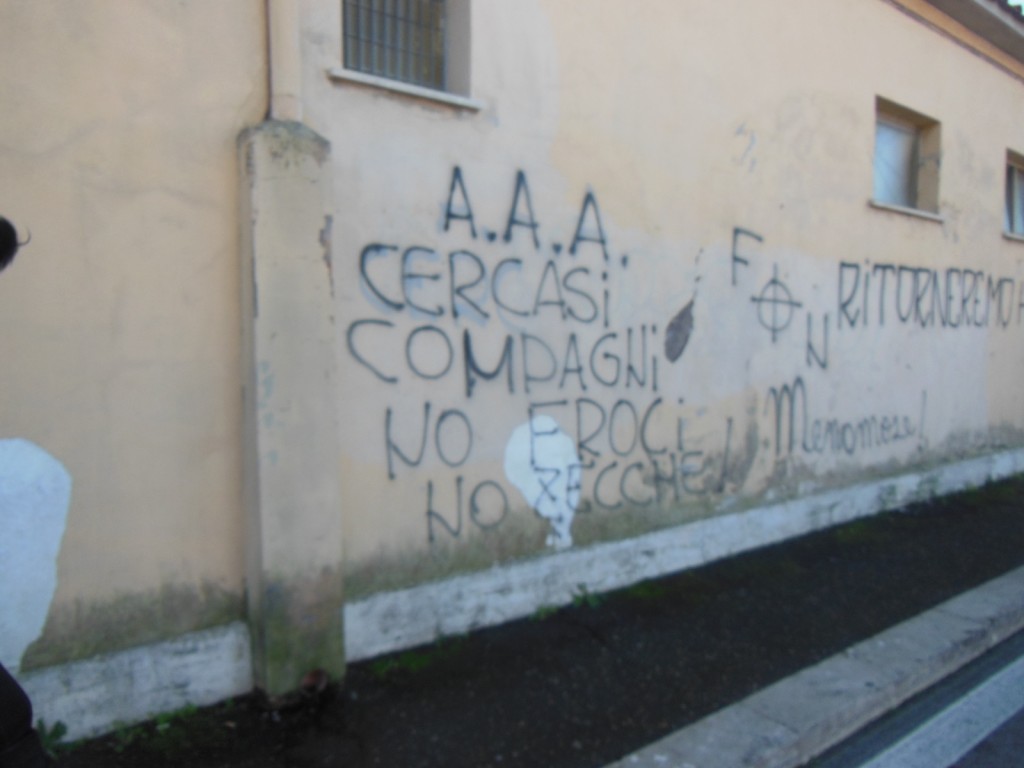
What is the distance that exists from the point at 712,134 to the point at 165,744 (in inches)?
184

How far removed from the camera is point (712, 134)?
5.11 metres

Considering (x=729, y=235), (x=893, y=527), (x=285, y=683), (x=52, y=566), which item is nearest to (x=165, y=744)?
(x=285, y=683)

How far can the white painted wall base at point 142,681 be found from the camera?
2881 millimetres

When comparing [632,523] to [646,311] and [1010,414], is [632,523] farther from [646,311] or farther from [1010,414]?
[1010,414]

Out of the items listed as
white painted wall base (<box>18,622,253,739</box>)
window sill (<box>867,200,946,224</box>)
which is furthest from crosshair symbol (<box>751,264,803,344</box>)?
white painted wall base (<box>18,622,253,739</box>)

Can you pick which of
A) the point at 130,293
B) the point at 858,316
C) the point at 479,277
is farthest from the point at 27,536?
the point at 858,316

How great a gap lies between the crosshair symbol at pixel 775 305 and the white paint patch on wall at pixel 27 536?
4453 millimetres

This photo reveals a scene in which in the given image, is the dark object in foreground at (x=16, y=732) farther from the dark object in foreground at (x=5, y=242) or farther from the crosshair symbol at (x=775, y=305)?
the crosshair symbol at (x=775, y=305)

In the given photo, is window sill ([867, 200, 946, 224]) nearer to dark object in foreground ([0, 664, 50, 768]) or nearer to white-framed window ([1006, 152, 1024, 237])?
white-framed window ([1006, 152, 1024, 237])

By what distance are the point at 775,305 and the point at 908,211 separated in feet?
7.27

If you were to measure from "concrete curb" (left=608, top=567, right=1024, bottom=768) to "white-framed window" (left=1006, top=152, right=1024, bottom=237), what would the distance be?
604 centimetres

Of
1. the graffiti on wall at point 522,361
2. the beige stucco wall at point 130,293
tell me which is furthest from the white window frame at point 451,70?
the beige stucco wall at point 130,293

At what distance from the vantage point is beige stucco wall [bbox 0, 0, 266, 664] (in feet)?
9.28

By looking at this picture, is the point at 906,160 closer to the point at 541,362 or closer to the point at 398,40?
the point at 541,362
